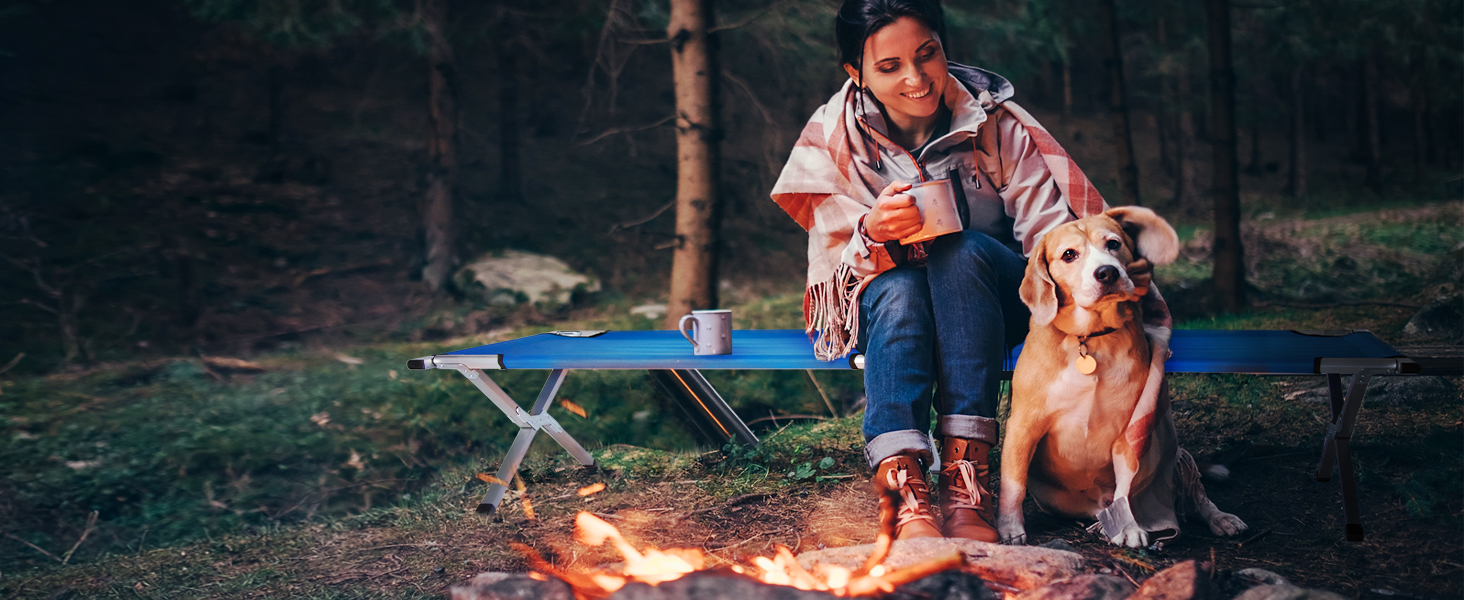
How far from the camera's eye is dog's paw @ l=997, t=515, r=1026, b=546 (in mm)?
2123

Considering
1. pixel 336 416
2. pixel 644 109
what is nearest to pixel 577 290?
pixel 336 416

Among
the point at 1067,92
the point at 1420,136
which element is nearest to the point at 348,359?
the point at 1067,92

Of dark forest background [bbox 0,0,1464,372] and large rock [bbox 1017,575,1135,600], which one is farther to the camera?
dark forest background [bbox 0,0,1464,372]

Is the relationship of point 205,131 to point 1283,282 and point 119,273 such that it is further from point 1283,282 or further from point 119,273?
point 1283,282

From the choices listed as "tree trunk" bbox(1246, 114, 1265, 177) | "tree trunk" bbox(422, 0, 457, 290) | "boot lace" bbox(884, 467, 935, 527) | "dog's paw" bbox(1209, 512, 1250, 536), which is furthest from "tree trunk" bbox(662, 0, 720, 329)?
"tree trunk" bbox(1246, 114, 1265, 177)

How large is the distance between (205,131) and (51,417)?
5283 mm

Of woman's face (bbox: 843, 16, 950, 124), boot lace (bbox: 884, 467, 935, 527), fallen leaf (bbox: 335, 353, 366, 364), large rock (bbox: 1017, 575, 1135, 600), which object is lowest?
fallen leaf (bbox: 335, 353, 366, 364)

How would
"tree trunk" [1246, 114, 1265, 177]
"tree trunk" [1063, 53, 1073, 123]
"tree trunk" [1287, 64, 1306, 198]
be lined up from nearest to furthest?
"tree trunk" [1287, 64, 1306, 198] < "tree trunk" [1246, 114, 1265, 177] < "tree trunk" [1063, 53, 1073, 123]

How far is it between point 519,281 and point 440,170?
4.55ft

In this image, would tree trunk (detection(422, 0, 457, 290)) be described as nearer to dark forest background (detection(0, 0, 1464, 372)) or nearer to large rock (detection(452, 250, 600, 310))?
dark forest background (detection(0, 0, 1464, 372))

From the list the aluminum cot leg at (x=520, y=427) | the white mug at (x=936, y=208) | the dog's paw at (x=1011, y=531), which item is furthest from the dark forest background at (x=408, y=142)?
the dog's paw at (x=1011, y=531)

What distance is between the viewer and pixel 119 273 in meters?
6.88

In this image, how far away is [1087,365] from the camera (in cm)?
203

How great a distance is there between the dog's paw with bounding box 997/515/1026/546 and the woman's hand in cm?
81
